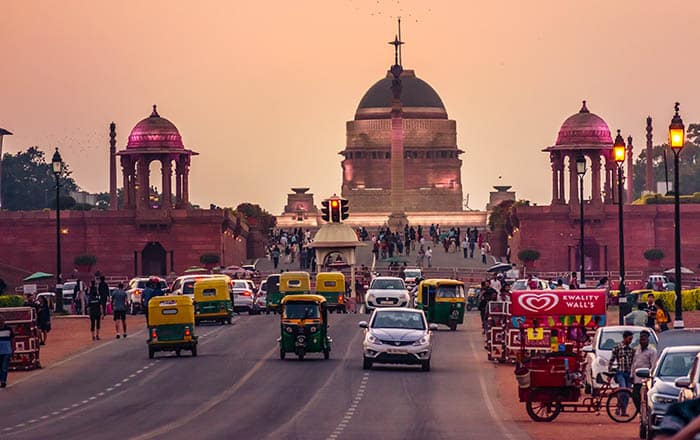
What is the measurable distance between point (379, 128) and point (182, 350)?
12864 centimetres

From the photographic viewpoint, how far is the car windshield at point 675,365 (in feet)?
83.3

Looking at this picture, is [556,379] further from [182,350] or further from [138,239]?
[138,239]

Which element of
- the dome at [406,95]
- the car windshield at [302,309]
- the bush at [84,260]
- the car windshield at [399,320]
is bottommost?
the car windshield at [399,320]

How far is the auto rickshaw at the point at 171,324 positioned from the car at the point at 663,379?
18777 millimetres

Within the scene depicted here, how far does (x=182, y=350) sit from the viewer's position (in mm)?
47750

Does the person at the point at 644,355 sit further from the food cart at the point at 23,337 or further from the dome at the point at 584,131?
the dome at the point at 584,131

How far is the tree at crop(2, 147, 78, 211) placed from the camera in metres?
169

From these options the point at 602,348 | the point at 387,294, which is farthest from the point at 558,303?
the point at 387,294

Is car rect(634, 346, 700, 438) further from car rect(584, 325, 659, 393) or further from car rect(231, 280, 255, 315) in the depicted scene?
car rect(231, 280, 255, 315)

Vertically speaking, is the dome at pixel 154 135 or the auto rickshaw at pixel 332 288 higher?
the dome at pixel 154 135

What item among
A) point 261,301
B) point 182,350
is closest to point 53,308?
point 261,301

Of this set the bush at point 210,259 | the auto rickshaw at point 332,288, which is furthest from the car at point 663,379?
the bush at point 210,259

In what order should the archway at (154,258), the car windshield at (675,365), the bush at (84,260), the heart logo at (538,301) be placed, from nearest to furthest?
1. the car windshield at (675,365)
2. the heart logo at (538,301)
3. the bush at (84,260)
4. the archway at (154,258)

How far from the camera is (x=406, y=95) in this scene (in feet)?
583
